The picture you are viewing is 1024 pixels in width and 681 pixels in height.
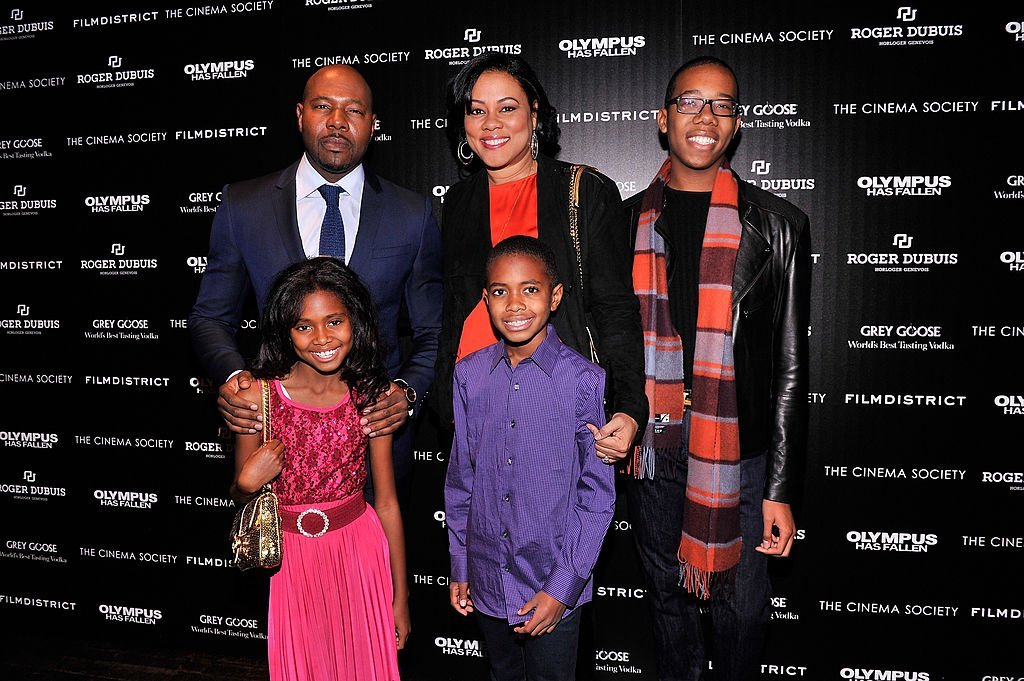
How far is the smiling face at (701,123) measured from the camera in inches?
78.5

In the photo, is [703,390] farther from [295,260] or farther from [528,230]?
[295,260]

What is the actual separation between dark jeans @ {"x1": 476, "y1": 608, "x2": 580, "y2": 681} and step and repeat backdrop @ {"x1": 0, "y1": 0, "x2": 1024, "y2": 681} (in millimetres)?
812

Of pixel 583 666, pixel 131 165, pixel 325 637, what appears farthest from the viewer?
pixel 131 165

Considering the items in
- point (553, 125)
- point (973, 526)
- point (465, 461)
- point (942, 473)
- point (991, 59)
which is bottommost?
point (973, 526)

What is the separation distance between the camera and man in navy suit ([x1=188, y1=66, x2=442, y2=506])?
210cm

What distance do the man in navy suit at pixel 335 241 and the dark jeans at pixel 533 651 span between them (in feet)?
2.00

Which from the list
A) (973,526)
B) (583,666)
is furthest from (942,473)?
(583,666)

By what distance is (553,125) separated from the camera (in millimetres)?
2168

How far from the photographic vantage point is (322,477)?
188 centimetres

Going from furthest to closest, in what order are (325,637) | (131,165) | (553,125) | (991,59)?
(131,165) < (991,59) < (553,125) < (325,637)

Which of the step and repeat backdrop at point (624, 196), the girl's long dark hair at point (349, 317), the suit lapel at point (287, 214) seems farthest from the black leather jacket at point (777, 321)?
the suit lapel at point (287, 214)

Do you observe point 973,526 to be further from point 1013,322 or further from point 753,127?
point 753,127

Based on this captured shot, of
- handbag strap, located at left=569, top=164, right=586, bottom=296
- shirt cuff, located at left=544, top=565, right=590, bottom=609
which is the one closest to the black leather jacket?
handbag strap, located at left=569, top=164, right=586, bottom=296

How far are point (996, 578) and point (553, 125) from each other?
269cm
